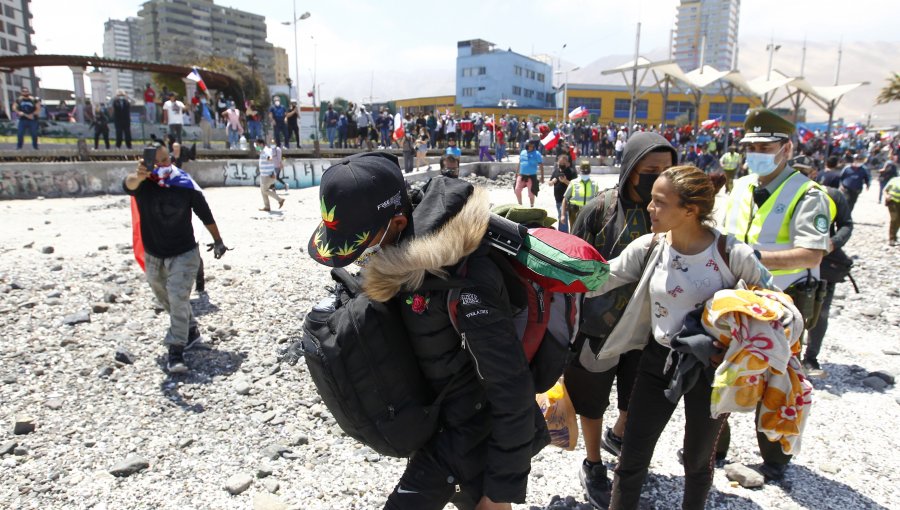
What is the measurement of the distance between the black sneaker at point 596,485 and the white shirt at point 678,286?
110cm

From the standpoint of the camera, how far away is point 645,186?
2992 millimetres

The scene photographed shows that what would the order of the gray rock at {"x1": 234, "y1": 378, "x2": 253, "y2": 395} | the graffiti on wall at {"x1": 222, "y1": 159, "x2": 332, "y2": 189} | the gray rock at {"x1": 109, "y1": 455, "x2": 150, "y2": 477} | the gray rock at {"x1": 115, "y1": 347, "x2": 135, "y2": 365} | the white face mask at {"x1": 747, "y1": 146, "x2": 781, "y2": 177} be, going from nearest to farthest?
the white face mask at {"x1": 747, "y1": 146, "x2": 781, "y2": 177} < the gray rock at {"x1": 109, "y1": 455, "x2": 150, "y2": 477} < the gray rock at {"x1": 234, "y1": 378, "x2": 253, "y2": 395} < the gray rock at {"x1": 115, "y1": 347, "x2": 135, "y2": 365} < the graffiti on wall at {"x1": 222, "y1": 159, "x2": 332, "y2": 189}

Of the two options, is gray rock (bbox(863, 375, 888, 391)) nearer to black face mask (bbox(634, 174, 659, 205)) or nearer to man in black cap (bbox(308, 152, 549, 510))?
black face mask (bbox(634, 174, 659, 205))

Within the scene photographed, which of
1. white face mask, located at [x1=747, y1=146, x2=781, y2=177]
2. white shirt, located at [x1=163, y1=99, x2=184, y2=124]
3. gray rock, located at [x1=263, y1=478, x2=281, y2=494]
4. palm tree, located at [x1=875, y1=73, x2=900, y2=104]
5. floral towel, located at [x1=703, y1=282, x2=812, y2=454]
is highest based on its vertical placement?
palm tree, located at [x1=875, y1=73, x2=900, y2=104]

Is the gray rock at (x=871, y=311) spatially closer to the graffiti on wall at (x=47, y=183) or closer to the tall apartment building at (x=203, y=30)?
the graffiti on wall at (x=47, y=183)

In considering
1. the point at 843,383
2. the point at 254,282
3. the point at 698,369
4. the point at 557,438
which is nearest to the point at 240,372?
the point at 254,282

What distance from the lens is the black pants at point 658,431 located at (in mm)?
2504

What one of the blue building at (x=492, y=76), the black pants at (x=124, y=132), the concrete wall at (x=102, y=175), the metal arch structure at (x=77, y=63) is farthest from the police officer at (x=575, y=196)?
the blue building at (x=492, y=76)

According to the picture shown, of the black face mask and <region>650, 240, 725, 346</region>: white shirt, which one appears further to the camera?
the black face mask

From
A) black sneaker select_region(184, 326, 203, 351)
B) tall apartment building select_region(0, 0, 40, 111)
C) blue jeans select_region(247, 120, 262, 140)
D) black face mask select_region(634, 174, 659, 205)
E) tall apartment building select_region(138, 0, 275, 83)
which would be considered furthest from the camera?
tall apartment building select_region(138, 0, 275, 83)

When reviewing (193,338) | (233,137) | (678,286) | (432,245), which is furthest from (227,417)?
(233,137)

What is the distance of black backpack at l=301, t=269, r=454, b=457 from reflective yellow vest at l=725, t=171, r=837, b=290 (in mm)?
2670

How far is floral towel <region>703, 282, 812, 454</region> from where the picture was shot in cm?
217

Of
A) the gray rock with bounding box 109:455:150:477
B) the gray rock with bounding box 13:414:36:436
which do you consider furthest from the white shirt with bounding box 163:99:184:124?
the gray rock with bounding box 109:455:150:477
